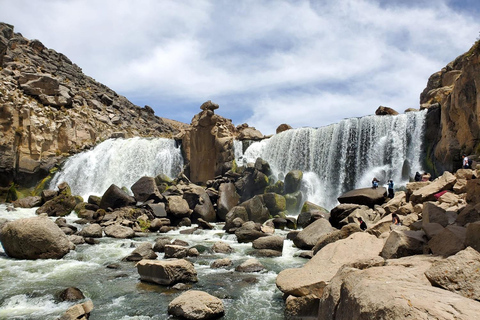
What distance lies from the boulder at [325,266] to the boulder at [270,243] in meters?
6.22

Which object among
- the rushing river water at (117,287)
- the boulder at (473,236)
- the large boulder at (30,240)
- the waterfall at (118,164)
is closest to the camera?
the boulder at (473,236)

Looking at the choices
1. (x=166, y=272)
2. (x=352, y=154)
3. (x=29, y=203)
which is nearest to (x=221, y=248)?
(x=166, y=272)

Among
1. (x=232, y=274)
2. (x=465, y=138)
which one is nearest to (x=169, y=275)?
(x=232, y=274)

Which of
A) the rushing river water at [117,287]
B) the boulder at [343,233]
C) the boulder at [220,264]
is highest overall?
the boulder at [343,233]

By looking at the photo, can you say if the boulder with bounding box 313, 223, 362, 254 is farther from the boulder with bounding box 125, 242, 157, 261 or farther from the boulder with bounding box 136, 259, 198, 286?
the boulder with bounding box 125, 242, 157, 261

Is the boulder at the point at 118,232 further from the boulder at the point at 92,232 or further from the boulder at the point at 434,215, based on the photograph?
the boulder at the point at 434,215

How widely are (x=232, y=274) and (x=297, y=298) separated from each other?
481 cm

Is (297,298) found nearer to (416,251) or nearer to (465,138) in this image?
(416,251)

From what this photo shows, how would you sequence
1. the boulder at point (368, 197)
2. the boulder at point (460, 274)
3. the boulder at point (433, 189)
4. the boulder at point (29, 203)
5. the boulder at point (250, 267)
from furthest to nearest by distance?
the boulder at point (29, 203) < the boulder at point (368, 197) < the boulder at point (433, 189) < the boulder at point (250, 267) < the boulder at point (460, 274)

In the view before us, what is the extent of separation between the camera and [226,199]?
97.2 ft

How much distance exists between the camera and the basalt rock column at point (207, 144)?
38.4 metres

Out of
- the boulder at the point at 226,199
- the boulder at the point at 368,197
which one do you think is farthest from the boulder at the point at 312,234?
the boulder at the point at 226,199

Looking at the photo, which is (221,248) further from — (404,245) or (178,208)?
(178,208)

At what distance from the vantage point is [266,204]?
1088 inches
